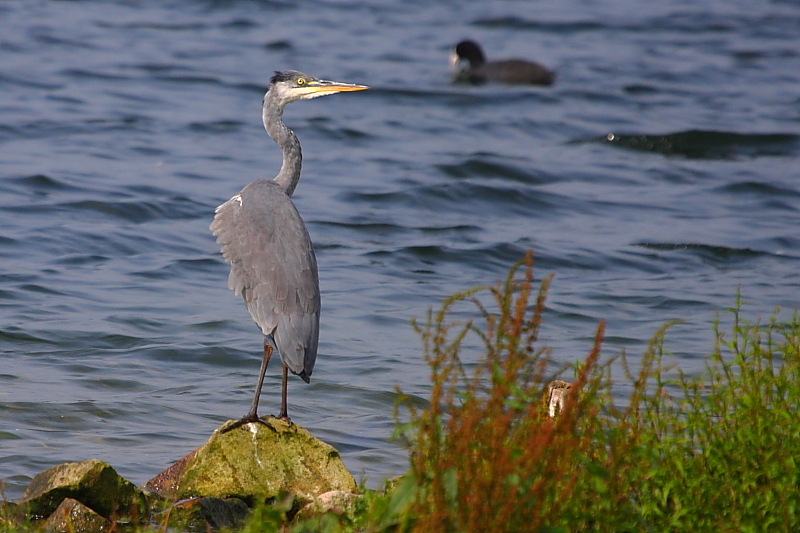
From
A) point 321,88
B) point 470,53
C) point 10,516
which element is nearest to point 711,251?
point 321,88

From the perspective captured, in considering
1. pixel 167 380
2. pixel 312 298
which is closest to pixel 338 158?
pixel 167 380

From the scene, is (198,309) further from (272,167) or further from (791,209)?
(791,209)

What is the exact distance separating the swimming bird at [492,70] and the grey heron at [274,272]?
1274 cm

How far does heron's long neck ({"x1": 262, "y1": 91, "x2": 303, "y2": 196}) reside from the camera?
6863 mm

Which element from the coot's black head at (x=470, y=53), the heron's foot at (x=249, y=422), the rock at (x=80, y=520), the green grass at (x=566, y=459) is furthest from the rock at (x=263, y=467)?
the coot's black head at (x=470, y=53)

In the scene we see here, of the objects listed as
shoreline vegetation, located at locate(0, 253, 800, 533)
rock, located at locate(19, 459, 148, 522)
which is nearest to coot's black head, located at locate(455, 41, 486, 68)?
shoreline vegetation, located at locate(0, 253, 800, 533)

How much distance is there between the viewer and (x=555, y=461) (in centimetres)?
351

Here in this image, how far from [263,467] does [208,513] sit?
52cm

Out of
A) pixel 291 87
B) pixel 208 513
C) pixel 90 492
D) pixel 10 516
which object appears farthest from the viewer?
pixel 291 87

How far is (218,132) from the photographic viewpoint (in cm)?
1520

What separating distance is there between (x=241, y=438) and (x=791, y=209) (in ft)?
31.1

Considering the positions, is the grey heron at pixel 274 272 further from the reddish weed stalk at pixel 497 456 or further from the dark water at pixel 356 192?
the reddish weed stalk at pixel 497 456

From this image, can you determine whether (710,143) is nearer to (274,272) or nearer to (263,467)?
(274,272)

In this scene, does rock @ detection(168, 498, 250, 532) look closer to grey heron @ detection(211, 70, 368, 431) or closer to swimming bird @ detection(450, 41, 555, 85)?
grey heron @ detection(211, 70, 368, 431)
